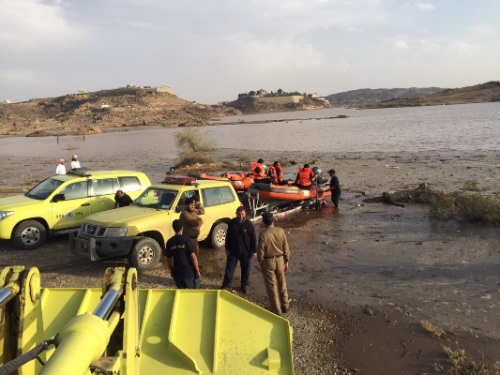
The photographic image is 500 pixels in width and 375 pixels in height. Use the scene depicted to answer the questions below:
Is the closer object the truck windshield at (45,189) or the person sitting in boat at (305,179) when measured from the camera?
the truck windshield at (45,189)

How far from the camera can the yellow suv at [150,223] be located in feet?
27.9

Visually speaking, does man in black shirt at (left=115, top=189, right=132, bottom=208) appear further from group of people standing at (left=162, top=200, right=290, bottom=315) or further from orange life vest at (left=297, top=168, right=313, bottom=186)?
orange life vest at (left=297, top=168, right=313, bottom=186)

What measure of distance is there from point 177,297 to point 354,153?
32242 mm

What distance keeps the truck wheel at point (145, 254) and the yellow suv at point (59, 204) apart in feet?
9.81

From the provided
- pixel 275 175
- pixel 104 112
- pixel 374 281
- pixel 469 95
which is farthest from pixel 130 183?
pixel 469 95

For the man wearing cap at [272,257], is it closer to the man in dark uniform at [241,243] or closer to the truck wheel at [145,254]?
the man in dark uniform at [241,243]

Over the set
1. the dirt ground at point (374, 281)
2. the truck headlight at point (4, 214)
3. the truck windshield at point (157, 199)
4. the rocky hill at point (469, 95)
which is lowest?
the dirt ground at point (374, 281)

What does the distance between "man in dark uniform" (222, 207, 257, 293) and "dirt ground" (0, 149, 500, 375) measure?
21.0 inches

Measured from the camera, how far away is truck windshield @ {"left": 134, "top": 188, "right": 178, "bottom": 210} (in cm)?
954

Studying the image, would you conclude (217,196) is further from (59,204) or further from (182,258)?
(59,204)

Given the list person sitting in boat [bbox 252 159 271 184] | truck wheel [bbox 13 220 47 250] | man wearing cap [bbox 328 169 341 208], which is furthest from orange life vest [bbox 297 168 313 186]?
truck wheel [bbox 13 220 47 250]

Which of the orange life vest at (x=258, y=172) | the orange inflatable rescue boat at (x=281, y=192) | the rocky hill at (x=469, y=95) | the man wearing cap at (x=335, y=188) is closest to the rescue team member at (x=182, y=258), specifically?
the orange inflatable rescue boat at (x=281, y=192)

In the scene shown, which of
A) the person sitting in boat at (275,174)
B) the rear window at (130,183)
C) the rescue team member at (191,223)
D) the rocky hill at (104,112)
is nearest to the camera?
the rescue team member at (191,223)

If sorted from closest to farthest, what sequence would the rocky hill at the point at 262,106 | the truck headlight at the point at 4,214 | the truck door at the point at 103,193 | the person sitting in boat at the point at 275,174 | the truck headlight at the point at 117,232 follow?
the truck headlight at the point at 117,232
the truck headlight at the point at 4,214
the truck door at the point at 103,193
the person sitting in boat at the point at 275,174
the rocky hill at the point at 262,106
